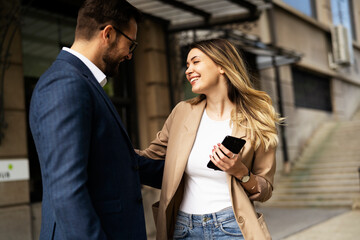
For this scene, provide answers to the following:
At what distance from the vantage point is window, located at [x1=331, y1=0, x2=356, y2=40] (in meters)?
17.2

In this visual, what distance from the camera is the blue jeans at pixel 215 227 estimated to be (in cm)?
224

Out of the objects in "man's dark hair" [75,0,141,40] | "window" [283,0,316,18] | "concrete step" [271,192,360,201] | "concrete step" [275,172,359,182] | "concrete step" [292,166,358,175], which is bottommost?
"concrete step" [271,192,360,201]

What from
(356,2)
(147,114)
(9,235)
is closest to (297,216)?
(147,114)

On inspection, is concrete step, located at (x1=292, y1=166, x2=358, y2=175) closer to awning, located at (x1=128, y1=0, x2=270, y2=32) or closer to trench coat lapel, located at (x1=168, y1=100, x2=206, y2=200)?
awning, located at (x1=128, y1=0, x2=270, y2=32)

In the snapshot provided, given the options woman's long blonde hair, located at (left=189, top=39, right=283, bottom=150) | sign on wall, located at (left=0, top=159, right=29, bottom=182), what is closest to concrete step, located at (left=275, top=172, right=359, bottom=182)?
sign on wall, located at (left=0, top=159, right=29, bottom=182)

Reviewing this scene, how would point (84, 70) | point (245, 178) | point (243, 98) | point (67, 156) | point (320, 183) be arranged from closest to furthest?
point (67, 156)
point (84, 70)
point (245, 178)
point (243, 98)
point (320, 183)

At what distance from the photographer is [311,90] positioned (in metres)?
14.9

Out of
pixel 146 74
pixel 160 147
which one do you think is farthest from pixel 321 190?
pixel 160 147

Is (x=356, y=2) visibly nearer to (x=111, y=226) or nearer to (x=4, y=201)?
(x=4, y=201)

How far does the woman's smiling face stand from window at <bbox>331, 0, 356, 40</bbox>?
15.9 metres

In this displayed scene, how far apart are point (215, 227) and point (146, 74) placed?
5.94 meters

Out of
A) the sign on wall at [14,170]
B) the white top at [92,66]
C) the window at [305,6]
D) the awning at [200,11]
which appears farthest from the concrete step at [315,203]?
the white top at [92,66]

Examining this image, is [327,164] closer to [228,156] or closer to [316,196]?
[316,196]

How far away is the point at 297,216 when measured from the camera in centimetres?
845
